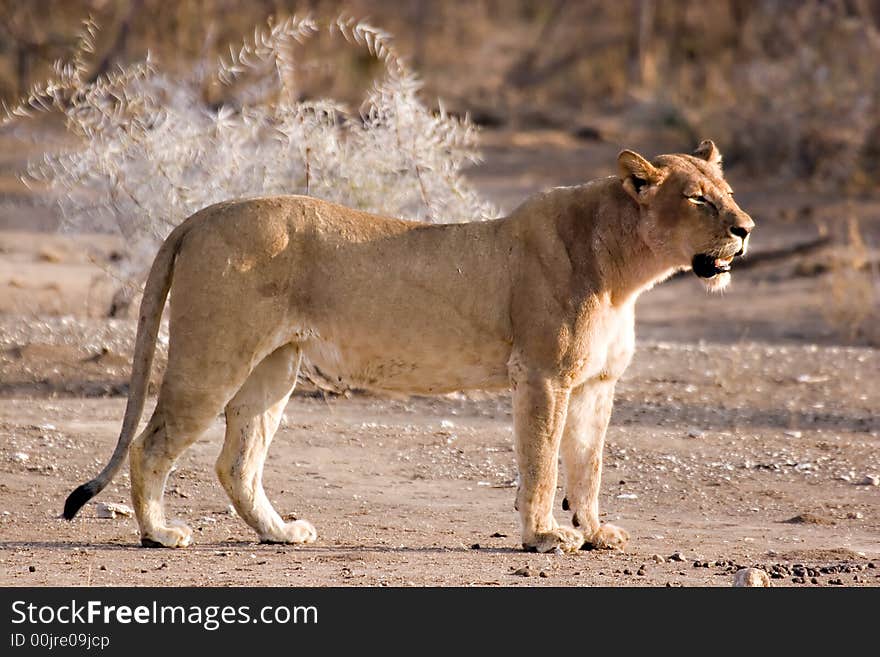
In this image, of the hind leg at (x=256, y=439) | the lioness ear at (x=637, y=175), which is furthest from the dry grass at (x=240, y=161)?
the lioness ear at (x=637, y=175)

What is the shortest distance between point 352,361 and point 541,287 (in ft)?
2.83

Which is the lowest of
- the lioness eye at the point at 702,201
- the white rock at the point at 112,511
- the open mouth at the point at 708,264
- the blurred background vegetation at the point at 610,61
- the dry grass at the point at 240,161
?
the white rock at the point at 112,511

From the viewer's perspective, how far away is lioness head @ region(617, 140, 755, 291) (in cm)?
710

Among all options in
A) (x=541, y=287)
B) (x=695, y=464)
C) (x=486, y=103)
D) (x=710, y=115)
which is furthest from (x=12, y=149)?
(x=541, y=287)

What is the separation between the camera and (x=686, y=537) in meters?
7.91

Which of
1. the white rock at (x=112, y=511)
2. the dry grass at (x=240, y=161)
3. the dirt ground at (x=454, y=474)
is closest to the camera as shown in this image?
the dirt ground at (x=454, y=474)

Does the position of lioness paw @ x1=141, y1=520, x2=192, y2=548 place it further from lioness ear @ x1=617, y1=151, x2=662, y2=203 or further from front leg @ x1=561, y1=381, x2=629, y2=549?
lioness ear @ x1=617, y1=151, x2=662, y2=203

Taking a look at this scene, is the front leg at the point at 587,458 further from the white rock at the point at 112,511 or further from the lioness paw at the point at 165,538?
the white rock at the point at 112,511

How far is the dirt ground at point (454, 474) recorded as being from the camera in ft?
23.0

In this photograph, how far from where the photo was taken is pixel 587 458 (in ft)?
24.6

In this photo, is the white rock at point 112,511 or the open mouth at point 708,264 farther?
the white rock at point 112,511

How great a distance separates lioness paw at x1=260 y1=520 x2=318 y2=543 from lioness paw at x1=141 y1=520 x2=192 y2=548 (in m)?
0.38

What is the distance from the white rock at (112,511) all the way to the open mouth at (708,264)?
9.69ft
